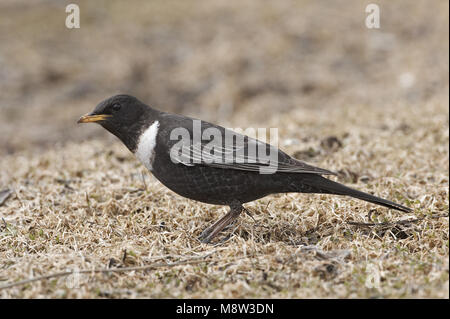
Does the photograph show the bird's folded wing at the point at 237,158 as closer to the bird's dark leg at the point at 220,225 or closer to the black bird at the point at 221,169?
the black bird at the point at 221,169

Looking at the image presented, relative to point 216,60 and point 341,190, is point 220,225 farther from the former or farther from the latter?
point 216,60

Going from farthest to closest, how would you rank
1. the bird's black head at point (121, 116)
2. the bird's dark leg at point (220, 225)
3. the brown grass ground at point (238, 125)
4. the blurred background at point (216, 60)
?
1. the blurred background at point (216, 60)
2. the bird's black head at point (121, 116)
3. the bird's dark leg at point (220, 225)
4. the brown grass ground at point (238, 125)

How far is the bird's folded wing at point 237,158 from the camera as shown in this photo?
4.09 meters

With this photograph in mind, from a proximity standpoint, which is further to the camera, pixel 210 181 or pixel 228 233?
pixel 228 233

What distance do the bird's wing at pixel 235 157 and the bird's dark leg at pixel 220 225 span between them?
34 cm

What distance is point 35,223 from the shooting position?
4492 mm

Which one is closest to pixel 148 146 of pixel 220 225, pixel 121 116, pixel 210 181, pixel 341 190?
pixel 121 116

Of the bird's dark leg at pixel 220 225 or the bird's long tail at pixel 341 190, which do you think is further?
the bird's dark leg at pixel 220 225

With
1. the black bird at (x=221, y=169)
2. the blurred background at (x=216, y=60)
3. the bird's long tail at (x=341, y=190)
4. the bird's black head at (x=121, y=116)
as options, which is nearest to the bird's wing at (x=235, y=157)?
the black bird at (x=221, y=169)

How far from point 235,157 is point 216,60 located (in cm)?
655

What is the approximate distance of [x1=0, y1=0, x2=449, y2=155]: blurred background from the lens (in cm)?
920

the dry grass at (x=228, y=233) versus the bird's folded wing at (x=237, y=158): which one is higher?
the bird's folded wing at (x=237, y=158)

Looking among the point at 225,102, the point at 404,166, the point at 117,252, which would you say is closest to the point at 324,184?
the point at 117,252

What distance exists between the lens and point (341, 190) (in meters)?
4.05
